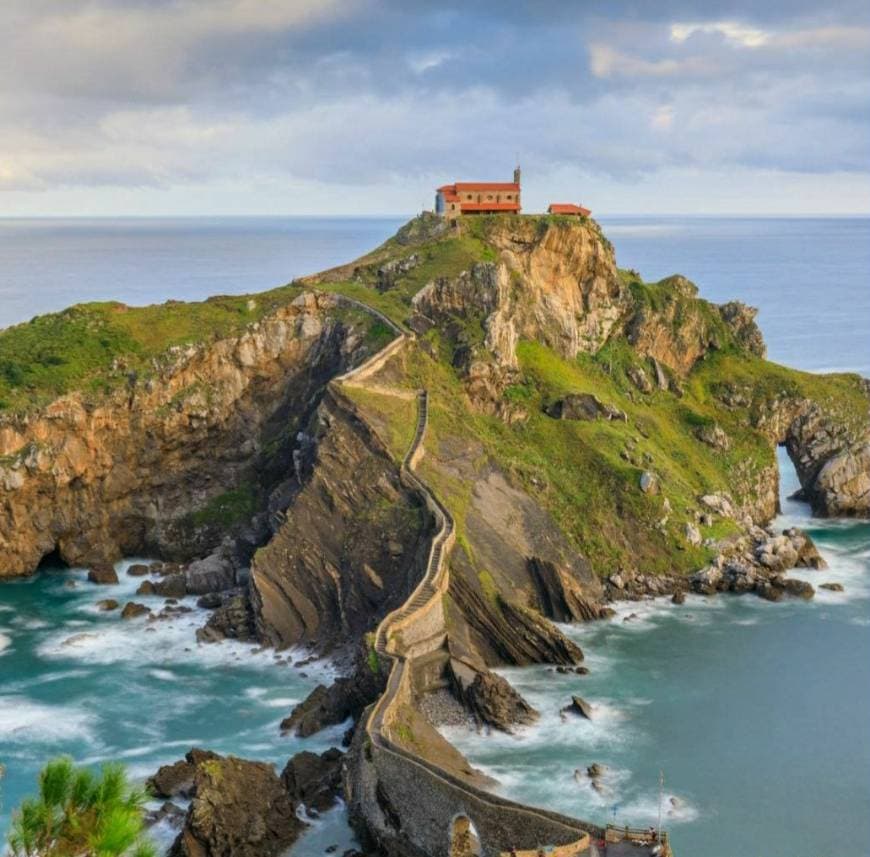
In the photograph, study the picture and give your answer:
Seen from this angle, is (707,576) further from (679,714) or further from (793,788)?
(793,788)

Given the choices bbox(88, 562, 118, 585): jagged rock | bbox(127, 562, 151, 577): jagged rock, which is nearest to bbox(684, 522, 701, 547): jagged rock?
bbox(127, 562, 151, 577): jagged rock

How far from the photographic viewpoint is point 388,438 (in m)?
87.9

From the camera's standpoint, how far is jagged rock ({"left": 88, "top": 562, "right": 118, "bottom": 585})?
91.9 metres

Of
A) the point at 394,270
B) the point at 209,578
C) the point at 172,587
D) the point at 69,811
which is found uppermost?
the point at 394,270

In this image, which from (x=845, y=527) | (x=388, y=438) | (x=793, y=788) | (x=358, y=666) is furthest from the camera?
(x=845, y=527)

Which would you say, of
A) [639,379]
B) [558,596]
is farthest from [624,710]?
[639,379]

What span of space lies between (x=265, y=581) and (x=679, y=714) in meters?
28.9

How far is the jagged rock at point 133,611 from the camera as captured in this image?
8400 cm

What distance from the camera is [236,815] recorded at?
174ft

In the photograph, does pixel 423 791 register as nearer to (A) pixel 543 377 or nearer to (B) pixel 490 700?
(B) pixel 490 700

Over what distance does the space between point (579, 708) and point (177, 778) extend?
23.7m

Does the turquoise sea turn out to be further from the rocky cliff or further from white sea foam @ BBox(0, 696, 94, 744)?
the rocky cliff

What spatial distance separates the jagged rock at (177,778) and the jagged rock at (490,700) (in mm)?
14943

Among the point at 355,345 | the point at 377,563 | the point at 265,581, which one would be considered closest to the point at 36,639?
the point at 265,581
